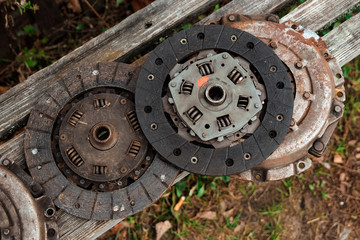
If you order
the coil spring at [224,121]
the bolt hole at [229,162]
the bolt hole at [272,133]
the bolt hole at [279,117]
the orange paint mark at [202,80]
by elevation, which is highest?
the orange paint mark at [202,80]

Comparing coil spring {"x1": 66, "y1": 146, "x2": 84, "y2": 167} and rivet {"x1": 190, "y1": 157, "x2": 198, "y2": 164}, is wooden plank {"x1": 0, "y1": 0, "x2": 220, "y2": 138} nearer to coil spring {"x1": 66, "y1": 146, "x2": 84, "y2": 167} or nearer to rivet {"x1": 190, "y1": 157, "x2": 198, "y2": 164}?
coil spring {"x1": 66, "y1": 146, "x2": 84, "y2": 167}

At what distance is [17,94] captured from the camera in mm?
2314

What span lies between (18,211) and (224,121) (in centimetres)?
122

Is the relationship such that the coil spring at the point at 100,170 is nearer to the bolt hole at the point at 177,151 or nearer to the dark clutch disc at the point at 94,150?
the dark clutch disc at the point at 94,150

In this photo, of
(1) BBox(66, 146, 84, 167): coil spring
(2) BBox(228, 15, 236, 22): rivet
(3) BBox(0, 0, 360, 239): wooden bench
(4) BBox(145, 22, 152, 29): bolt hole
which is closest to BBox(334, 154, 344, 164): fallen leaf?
(3) BBox(0, 0, 360, 239): wooden bench

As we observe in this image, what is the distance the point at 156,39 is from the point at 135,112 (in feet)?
1.80

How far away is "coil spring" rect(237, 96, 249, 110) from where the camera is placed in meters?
2.10

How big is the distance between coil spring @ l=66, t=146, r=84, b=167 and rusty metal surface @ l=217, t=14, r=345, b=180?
967mm

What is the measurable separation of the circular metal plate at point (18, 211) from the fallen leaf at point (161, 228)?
0.90 meters

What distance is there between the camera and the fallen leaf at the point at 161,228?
107 inches

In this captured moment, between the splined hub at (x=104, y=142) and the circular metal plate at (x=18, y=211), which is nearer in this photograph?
the circular metal plate at (x=18, y=211)

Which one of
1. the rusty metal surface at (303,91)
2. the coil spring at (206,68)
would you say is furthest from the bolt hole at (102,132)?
the rusty metal surface at (303,91)

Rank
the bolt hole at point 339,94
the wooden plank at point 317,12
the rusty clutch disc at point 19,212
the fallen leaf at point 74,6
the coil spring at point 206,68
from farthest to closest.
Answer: the fallen leaf at point 74,6, the wooden plank at point 317,12, the bolt hole at point 339,94, the coil spring at point 206,68, the rusty clutch disc at point 19,212

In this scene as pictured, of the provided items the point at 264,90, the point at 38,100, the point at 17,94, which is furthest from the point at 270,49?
the point at 17,94
